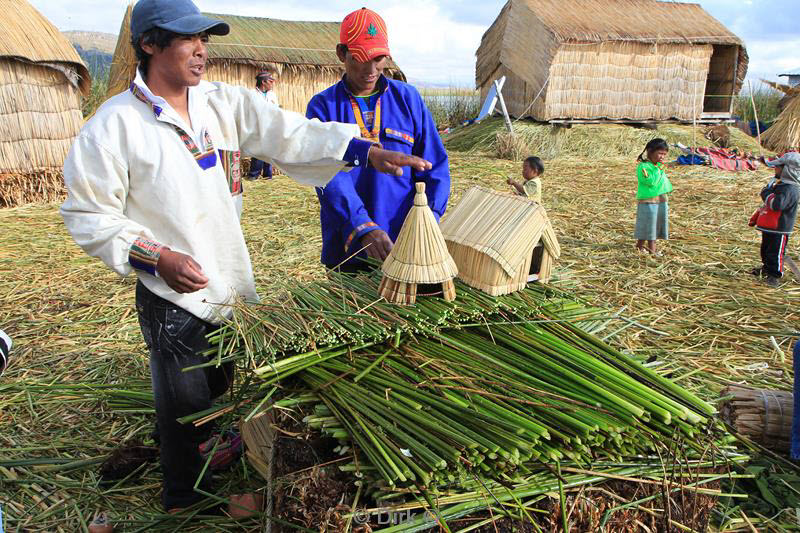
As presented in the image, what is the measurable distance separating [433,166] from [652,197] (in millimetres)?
3981

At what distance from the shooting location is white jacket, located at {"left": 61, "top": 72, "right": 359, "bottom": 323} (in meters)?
1.94

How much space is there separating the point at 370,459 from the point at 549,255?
43.7 inches

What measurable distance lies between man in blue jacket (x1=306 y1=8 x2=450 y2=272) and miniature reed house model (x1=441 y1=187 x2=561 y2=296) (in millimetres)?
428

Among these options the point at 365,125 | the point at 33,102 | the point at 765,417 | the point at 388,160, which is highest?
the point at 33,102

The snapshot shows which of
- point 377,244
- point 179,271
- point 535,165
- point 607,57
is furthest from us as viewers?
point 607,57

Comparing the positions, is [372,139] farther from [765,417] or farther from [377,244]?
[765,417]

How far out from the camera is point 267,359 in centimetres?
185

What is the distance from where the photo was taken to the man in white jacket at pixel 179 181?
1943 millimetres

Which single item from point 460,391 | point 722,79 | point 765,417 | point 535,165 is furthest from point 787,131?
point 460,391

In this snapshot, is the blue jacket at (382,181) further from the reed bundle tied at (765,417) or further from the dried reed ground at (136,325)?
the reed bundle tied at (765,417)

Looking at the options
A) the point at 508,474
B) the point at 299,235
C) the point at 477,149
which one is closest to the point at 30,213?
the point at 299,235

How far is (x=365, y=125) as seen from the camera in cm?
282

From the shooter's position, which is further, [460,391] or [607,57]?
[607,57]

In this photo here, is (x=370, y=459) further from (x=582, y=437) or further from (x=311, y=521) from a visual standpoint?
(x=582, y=437)
